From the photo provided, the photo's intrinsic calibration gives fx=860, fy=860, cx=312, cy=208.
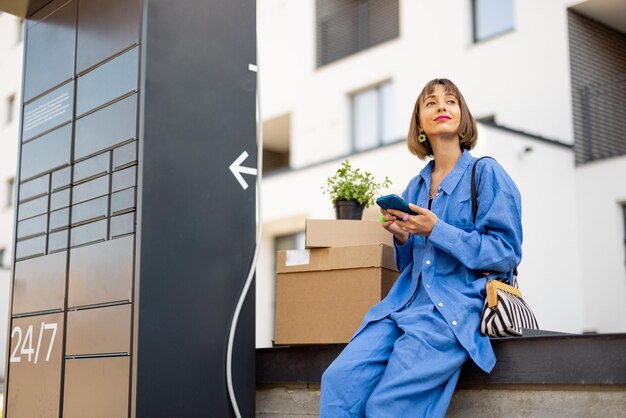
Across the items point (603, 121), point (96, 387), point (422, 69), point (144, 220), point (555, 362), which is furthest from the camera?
point (422, 69)

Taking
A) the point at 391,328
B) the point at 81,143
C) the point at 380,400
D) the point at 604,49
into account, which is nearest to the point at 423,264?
the point at 391,328

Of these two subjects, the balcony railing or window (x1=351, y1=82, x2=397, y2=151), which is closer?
the balcony railing

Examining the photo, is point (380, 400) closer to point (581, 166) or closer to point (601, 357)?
point (601, 357)

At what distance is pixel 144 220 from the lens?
361 centimetres

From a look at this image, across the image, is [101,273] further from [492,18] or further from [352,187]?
[492,18]

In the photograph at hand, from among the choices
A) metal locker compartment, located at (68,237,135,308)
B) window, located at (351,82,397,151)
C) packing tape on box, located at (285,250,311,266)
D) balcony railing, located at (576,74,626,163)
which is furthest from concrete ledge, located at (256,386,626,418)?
window, located at (351,82,397,151)

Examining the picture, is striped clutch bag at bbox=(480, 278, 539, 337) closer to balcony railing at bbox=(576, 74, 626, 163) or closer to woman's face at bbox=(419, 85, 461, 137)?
woman's face at bbox=(419, 85, 461, 137)

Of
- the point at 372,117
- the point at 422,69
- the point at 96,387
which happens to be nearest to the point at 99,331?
the point at 96,387

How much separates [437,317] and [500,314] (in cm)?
22

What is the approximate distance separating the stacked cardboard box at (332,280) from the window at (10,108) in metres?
22.7

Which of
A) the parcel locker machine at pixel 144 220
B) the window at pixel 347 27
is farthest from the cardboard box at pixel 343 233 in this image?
the window at pixel 347 27

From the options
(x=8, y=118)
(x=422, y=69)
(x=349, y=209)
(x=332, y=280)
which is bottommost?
(x=332, y=280)

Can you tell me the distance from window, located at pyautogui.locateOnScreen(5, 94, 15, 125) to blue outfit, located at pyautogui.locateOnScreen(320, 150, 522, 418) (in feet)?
77.5

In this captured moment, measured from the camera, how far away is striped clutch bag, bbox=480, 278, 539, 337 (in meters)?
2.98
